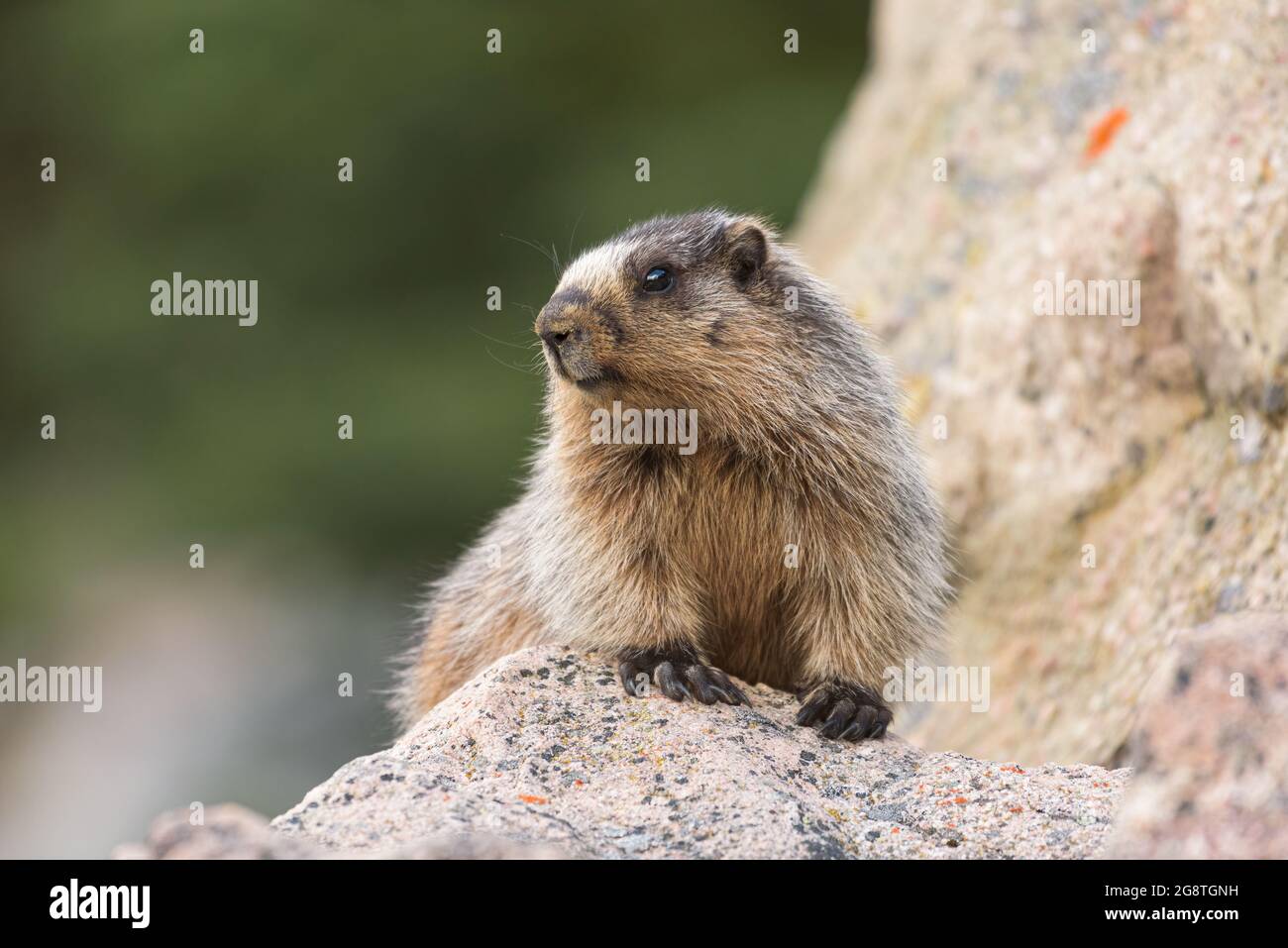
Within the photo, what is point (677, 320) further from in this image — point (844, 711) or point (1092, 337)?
point (1092, 337)

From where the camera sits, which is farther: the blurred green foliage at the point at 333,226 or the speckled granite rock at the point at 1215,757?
the blurred green foliage at the point at 333,226

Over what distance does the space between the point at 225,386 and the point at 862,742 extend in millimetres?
15654

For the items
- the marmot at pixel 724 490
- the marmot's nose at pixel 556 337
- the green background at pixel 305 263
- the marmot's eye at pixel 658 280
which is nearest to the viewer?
the marmot's nose at pixel 556 337

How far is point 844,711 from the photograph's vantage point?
263 inches

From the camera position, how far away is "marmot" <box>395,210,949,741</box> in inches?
275

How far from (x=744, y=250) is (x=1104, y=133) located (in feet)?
12.6

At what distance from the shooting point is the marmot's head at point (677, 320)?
6914 mm

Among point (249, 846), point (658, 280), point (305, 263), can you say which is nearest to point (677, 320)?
point (658, 280)

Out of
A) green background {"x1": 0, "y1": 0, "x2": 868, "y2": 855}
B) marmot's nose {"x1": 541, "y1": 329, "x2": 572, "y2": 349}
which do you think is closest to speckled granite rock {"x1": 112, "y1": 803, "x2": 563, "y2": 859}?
marmot's nose {"x1": 541, "y1": 329, "x2": 572, "y2": 349}

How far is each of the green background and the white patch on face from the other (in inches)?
457

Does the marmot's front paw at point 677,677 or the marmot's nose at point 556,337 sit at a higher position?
the marmot's nose at point 556,337

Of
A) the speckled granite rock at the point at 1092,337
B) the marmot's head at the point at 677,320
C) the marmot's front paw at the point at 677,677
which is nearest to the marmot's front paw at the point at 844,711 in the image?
the marmot's front paw at the point at 677,677

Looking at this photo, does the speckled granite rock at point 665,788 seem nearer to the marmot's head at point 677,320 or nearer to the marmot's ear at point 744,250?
the marmot's head at point 677,320
